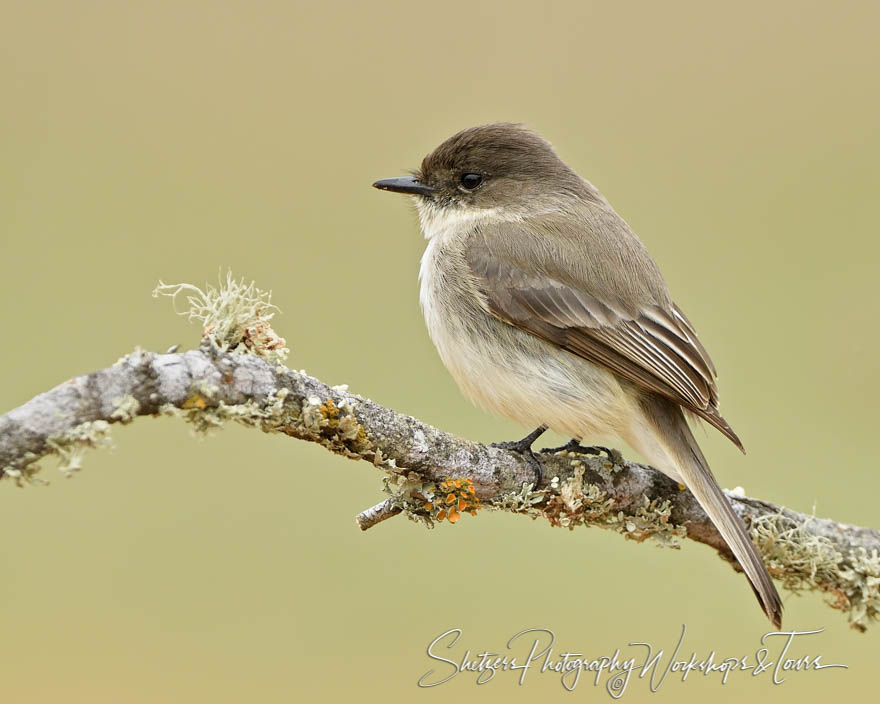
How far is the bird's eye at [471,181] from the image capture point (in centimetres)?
456

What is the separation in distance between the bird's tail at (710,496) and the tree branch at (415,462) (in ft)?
0.47

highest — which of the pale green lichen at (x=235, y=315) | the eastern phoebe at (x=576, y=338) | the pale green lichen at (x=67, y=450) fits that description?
the eastern phoebe at (x=576, y=338)

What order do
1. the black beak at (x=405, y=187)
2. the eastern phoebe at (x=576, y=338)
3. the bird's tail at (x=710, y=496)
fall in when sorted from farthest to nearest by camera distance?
1. the black beak at (x=405, y=187)
2. the eastern phoebe at (x=576, y=338)
3. the bird's tail at (x=710, y=496)

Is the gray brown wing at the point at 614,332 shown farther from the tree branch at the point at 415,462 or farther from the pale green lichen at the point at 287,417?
the pale green lichen at the point at 287,417

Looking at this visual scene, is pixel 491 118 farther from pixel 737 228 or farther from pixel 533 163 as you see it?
pixel 533 163

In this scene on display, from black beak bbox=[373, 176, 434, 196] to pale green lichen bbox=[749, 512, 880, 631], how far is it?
1934 millimetres

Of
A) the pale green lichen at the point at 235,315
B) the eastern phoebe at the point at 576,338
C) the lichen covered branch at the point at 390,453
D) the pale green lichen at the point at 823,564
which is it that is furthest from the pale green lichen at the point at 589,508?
the pale green lichen at the point at 235,315

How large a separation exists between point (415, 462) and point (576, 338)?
39.3 inches

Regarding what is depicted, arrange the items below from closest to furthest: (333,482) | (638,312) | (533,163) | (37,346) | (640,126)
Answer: (638,312) < (533,163) < (37,346) < (333,482) < (640,126)

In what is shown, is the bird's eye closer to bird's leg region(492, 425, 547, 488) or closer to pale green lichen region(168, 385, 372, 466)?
bird's leg region(492, 425, 547, 488)

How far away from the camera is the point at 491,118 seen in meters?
7.71

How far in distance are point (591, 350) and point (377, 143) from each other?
4.40 meters

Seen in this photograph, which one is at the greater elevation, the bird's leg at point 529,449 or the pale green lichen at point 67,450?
the bird's leg at point 529,449

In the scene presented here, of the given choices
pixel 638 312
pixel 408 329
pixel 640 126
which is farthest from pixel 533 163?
pixel 640 126
